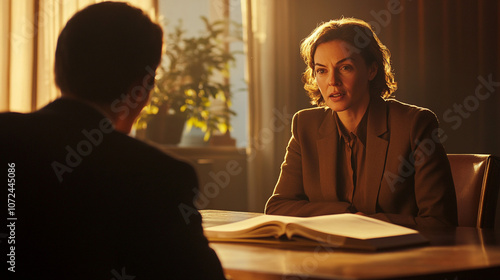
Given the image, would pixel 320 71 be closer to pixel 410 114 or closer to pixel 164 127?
pixel 410 114

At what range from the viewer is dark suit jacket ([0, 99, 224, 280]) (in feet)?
2.61

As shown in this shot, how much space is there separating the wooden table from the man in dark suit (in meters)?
0.14

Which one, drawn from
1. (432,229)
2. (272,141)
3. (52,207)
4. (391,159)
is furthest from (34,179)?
(272,141)

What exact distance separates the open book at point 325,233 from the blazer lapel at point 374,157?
2.18 feet

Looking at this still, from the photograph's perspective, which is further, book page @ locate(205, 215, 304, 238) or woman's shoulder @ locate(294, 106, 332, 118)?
woman's shoulder @ locate(294, 106, 332, 118)

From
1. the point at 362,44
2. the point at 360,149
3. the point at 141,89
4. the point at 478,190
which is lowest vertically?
the point at 478,190

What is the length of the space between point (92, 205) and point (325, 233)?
545 mm

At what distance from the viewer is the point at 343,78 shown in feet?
7.13

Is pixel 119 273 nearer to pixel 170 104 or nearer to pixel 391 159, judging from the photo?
pixel 391 159

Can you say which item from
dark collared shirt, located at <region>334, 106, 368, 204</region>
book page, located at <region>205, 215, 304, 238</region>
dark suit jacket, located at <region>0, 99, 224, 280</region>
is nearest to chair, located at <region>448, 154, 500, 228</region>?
dark collared shirt, located at <region>334, 106, 368, 204</region>

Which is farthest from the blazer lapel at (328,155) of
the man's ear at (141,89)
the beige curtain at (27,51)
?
the beige curtain at (27,51)

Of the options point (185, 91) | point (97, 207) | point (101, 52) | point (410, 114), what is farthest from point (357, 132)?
point (185, 91)

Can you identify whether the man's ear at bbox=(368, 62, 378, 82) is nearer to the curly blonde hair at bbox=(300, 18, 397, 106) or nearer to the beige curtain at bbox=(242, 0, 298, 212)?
the curly blonde hair at bbox=(300, 18, 397, 106)

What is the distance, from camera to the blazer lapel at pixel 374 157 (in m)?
1.96
